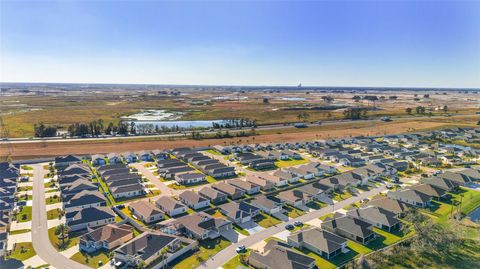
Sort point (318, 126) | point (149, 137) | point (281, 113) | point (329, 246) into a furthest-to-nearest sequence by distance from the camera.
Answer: point (281, 113) → point (318, 126) → point (149, 137) → point (329, 246)

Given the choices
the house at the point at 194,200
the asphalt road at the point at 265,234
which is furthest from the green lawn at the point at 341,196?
the house at the point at 194,200

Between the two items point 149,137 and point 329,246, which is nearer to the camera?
point 329,246

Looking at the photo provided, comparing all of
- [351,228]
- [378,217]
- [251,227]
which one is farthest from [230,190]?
[378,217]

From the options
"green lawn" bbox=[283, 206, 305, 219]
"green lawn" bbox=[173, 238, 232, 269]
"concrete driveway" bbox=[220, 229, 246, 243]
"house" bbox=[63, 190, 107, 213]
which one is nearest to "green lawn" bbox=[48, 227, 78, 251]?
"house" bbox=[63, 190, 107, 213]

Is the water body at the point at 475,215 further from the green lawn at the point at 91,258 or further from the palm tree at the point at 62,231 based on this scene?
the palm tree at the point at 62,231

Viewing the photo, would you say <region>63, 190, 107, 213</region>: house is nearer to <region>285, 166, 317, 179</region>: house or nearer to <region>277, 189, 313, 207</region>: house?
<region>277, 189, 313, 207</region>: house

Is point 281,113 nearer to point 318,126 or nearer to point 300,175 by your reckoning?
point 318,126

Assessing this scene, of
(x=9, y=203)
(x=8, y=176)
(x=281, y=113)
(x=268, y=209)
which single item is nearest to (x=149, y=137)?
(x=8, y=176)
